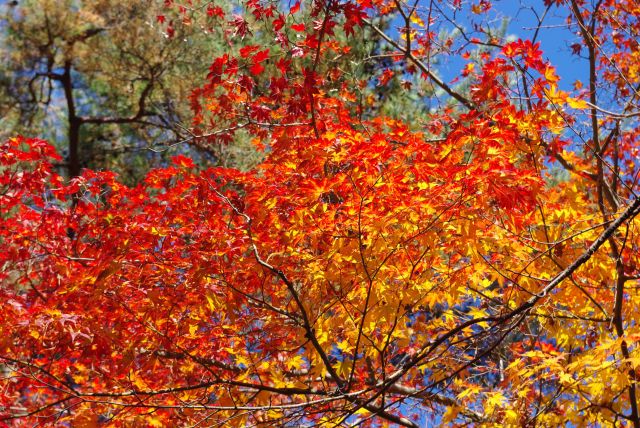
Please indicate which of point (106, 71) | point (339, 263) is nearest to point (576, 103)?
point (339, 263)

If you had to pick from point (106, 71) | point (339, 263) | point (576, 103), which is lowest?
point (339, 263)

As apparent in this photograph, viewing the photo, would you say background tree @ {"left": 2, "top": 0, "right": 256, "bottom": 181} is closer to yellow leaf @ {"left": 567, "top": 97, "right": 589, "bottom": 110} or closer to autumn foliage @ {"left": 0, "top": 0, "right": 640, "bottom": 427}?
autumn foliage @ {"left": 0, "top": 0, "right": 640, "bottom": 427}

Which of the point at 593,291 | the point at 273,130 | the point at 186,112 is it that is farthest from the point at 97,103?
the point at 593,291

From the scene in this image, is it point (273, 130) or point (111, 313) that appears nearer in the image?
point (111, 313)

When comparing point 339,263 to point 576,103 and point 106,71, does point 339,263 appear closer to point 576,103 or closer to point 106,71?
point 576,103

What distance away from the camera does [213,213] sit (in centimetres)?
391

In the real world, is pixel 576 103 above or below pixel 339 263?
above

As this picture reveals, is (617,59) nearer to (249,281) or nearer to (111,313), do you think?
(249,281)

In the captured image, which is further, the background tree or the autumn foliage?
the background tree

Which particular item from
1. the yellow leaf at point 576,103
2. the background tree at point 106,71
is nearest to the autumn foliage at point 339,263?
the yellow leaf at point 576,103

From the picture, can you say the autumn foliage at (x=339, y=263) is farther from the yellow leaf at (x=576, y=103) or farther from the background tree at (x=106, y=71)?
the background tree at (x=106, y=71)

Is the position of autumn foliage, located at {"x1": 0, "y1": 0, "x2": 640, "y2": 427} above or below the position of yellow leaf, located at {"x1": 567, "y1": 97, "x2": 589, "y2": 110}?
below

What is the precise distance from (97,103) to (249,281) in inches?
402

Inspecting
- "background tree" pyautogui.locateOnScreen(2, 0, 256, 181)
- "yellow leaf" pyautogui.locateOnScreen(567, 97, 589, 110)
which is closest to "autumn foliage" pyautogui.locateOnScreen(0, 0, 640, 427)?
"yellow leaf" pyautogui.locateOnScreen(567, 97, 589, 110)
